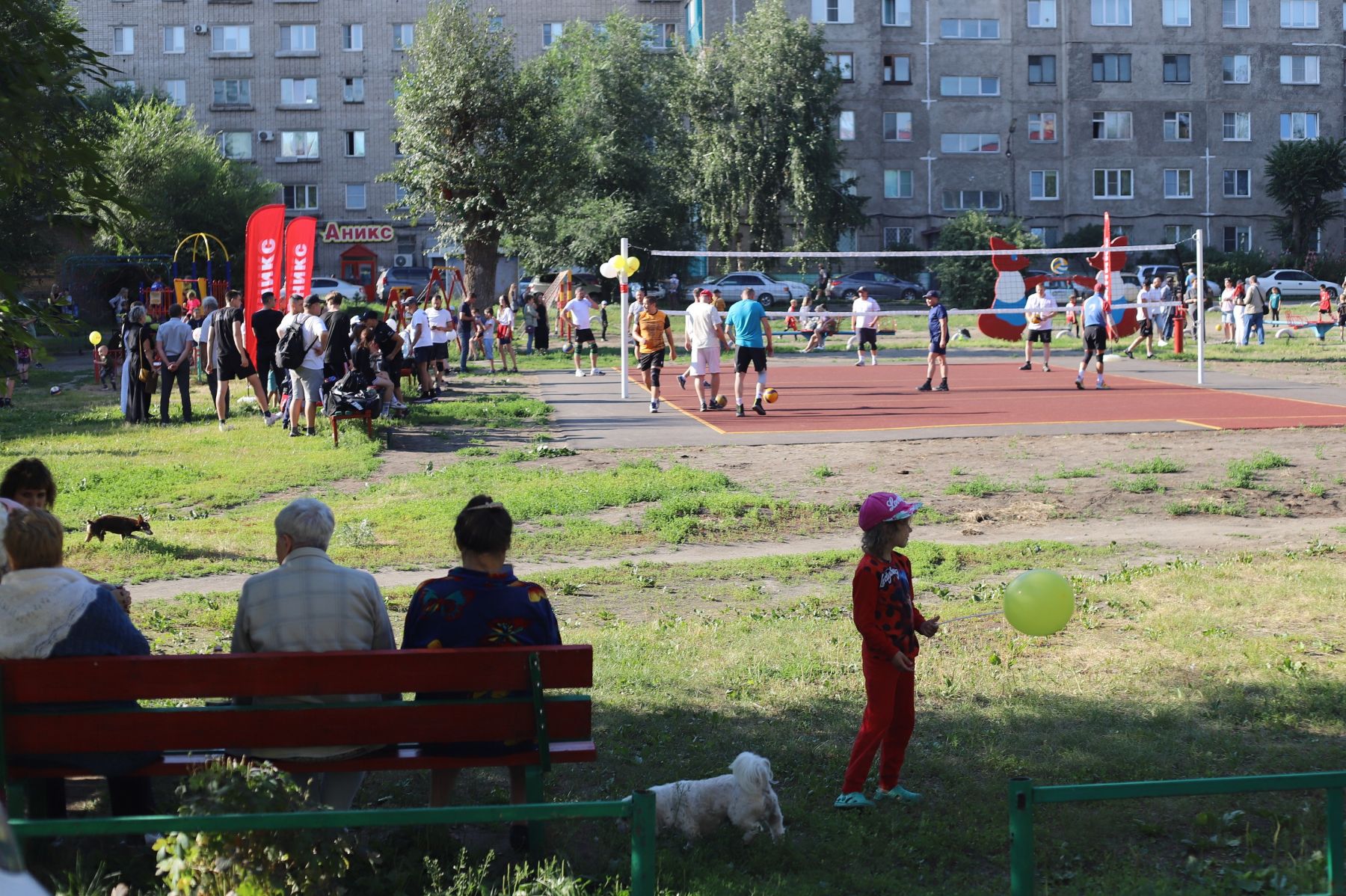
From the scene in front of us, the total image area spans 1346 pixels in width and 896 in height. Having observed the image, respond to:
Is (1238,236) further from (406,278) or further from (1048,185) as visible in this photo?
Result: (406,278)

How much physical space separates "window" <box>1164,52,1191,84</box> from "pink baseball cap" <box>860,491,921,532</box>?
225 feet

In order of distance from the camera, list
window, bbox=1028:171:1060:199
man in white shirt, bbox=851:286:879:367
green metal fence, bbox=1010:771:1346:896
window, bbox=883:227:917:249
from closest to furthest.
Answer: green metal fence, bbox=1010:771:1346:896 < man in white shirt, bbox=851:286:879:367 < window, bbox=883:227:917:249 < window, bbox=1028:171:1060:199

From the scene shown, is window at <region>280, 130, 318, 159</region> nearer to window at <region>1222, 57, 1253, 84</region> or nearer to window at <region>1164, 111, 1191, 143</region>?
window at <region>1164, 111, 1191, 143</region>

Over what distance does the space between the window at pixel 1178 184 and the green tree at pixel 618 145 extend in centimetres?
2514

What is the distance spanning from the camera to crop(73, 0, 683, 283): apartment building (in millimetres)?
68500

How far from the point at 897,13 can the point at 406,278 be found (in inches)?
1063

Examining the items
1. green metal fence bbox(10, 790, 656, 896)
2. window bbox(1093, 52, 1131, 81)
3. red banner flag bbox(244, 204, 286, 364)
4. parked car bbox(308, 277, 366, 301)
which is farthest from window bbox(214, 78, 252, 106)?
green metal fence bbox(10, 790, 656, 896)

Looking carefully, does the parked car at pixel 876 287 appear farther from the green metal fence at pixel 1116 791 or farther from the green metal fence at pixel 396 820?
the green metal fence at pixel 396 820

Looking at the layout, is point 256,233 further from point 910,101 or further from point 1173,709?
point 910,101

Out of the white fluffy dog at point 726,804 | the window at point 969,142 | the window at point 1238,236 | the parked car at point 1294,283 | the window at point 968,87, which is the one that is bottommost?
the white fluffy dog at point 726,804

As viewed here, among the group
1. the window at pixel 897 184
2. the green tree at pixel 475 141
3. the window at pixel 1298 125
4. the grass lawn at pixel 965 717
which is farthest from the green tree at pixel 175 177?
the window at pixel 1298 125

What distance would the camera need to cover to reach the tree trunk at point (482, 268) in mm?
42469

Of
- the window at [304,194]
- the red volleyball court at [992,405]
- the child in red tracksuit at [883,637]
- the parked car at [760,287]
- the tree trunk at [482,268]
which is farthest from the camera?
the window at [304,194]

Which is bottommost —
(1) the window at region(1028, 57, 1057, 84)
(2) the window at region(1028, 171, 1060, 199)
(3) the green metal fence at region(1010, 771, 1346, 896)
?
(3) the green metal fence at region(1010, 771, 1346, 896)
